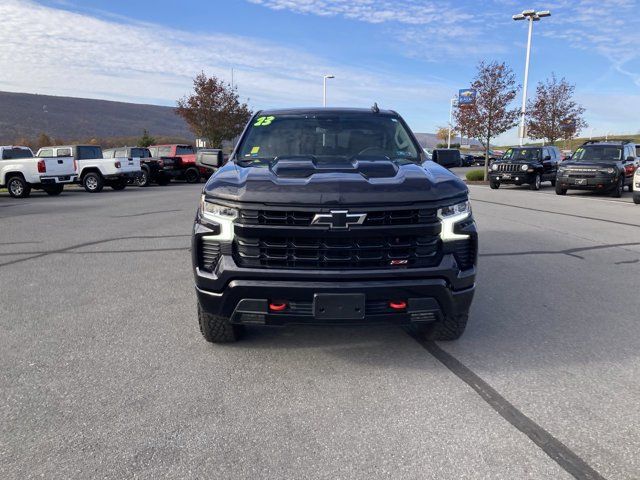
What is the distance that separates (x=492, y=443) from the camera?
270 centimetres

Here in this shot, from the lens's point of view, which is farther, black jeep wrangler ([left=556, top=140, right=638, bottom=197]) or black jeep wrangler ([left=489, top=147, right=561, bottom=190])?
black jeep wrangler ([left=489, top=147, right=561, bottom=190])

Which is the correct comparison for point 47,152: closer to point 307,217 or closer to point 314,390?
point 307,217

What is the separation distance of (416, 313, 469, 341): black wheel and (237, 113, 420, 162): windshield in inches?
56.9

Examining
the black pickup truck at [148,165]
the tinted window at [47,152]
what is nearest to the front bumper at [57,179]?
the tinted window at [47,152]

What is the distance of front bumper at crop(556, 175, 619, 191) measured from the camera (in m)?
17.7

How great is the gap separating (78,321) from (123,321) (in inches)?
16.3

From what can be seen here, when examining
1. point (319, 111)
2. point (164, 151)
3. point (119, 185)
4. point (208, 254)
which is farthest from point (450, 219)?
point (164, 151)

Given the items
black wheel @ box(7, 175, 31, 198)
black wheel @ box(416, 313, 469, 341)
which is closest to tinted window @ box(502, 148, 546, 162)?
black wheel @ box(7, 175, 31, 198)

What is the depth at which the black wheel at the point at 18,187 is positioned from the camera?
60.2 feet

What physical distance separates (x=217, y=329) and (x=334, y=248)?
1.27 meters

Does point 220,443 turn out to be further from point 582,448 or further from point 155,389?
point 582,448

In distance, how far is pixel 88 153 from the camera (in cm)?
2114

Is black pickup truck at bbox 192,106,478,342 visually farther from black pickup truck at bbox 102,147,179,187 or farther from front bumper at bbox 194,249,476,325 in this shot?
black pickup truck at bbox 102,147,179,187

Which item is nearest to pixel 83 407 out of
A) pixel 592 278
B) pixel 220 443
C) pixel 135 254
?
pixel 220 443
